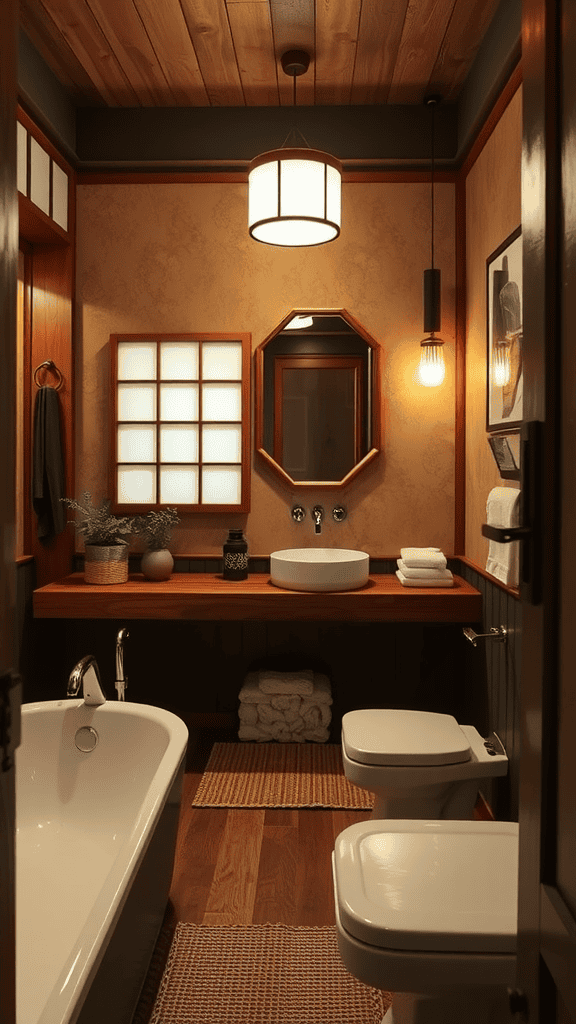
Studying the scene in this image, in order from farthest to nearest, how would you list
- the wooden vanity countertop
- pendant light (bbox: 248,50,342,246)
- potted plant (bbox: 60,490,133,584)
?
potted plant (bbox: 60,490,133,584) < the wooden vanity countertop < pendant light (bbox: 248,50,342,246)

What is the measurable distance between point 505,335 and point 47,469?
1962 millimetres

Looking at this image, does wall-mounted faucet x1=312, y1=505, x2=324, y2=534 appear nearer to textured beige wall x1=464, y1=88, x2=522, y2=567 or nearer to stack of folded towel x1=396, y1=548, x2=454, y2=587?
stack of folded towel x1=396, y1=548, x2=454, y2=587

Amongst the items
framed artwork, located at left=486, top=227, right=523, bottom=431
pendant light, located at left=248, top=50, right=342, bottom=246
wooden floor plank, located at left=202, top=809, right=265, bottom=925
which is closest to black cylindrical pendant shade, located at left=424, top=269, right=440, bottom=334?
framed artwork, located at left=486, top=227, right=523, bottom=431

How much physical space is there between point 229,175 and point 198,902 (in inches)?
115

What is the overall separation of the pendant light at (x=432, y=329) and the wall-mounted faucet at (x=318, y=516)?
0.72 metres

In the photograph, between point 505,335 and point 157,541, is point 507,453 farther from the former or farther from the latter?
point 157,541

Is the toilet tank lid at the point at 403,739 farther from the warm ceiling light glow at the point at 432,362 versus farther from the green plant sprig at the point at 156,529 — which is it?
the warm ceiling light glow at the point at 432,362

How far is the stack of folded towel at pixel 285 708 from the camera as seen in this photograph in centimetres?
339

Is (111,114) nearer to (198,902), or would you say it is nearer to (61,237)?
(61,237)

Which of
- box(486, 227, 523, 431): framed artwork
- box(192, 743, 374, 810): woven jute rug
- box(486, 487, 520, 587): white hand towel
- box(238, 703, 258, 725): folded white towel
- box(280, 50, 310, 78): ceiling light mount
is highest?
box(280, 50, 310, 78): ceiling light mount

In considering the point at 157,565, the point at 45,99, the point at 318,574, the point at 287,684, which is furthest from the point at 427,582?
the point at 45,99

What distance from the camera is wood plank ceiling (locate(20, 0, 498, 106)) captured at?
2752 millimetres

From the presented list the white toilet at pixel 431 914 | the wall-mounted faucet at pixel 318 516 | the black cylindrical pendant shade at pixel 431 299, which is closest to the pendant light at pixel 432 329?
the black cylindrical pendant shade at pixel 431 299

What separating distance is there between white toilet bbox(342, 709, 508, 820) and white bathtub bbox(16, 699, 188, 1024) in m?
0.53
